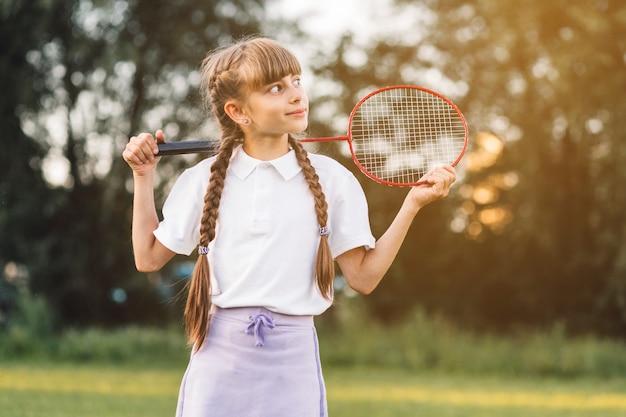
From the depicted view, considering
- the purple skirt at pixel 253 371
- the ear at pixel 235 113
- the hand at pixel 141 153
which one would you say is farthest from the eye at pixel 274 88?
the purple skirt at pixel 253 371

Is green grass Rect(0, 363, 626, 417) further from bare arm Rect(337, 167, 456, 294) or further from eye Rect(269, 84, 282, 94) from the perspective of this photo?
eye Rect(269, 84, 282, 94)

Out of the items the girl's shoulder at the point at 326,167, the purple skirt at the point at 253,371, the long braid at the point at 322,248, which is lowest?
the purple skirt at the point at 253,371

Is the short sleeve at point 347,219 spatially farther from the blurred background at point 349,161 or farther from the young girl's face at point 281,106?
the blurred background at point 349,161

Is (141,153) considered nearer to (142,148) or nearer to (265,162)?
(142,148)

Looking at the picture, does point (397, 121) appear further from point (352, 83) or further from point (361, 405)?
point (352, 83)

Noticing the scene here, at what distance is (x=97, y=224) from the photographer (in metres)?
15.8

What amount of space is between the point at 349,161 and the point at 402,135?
9.99 metres

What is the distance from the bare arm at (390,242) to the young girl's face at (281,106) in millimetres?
402

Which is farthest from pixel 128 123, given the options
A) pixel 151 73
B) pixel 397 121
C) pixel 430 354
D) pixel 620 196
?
pixel 397 121

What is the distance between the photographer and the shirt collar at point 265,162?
2.87 meters

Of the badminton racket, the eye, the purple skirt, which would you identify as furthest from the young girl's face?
the purple skirt

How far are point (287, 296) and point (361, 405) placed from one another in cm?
680

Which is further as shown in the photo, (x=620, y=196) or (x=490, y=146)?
(x=490, y=146)

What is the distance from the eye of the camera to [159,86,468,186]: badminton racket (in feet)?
10.8
